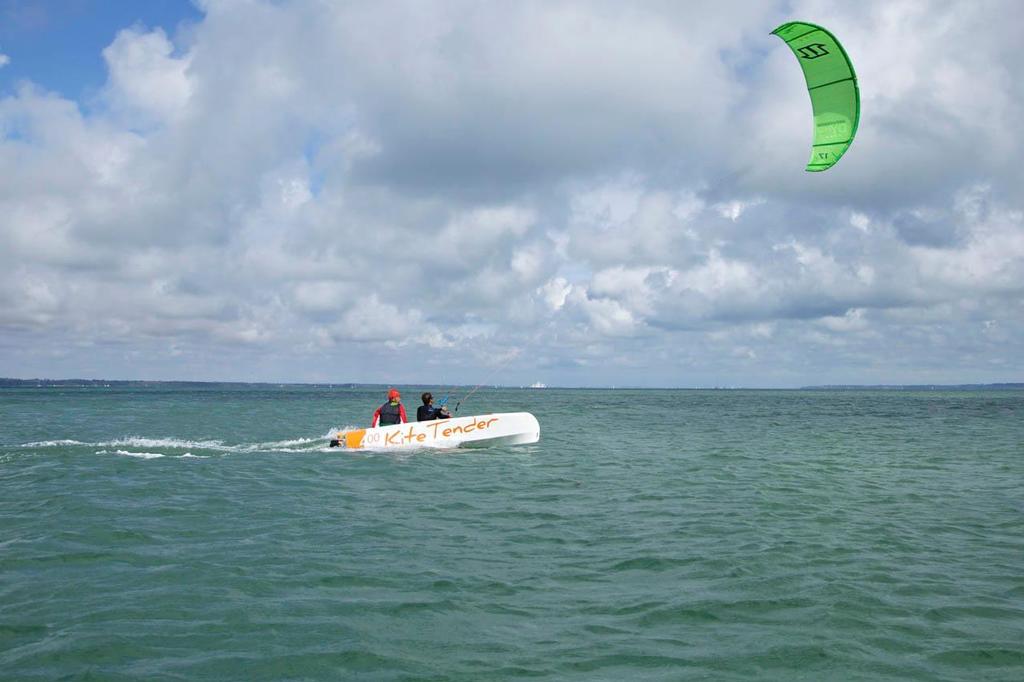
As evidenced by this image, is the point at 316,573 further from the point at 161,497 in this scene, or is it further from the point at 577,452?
the point at 577,452

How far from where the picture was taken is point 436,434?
21938 mm

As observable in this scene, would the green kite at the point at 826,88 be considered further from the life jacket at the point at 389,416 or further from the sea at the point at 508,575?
the life jacket at the point at 389,416

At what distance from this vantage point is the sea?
580 centimetres

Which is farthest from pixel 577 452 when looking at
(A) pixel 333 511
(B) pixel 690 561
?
(B) pixel 690 561

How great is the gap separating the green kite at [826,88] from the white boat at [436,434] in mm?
13729

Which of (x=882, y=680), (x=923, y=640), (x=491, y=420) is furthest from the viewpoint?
(x=491, y=420)

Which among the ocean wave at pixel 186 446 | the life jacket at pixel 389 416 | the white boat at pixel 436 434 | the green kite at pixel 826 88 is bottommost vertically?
the ocean wave at pixel 186 446

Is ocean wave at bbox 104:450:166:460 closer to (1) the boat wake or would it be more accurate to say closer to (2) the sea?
(1) the boat wake

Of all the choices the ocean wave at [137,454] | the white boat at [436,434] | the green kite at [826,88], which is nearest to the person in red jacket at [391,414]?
the white boat at [436,434]

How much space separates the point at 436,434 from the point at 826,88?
14.7m

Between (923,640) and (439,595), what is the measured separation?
455 centimetres

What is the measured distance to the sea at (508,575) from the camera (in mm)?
5805

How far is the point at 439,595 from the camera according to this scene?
7.44 metres

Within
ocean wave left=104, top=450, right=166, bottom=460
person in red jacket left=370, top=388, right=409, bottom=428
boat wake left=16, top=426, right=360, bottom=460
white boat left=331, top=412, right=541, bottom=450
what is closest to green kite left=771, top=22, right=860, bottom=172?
white boat left=331, top=412, right=541, bottom=450
